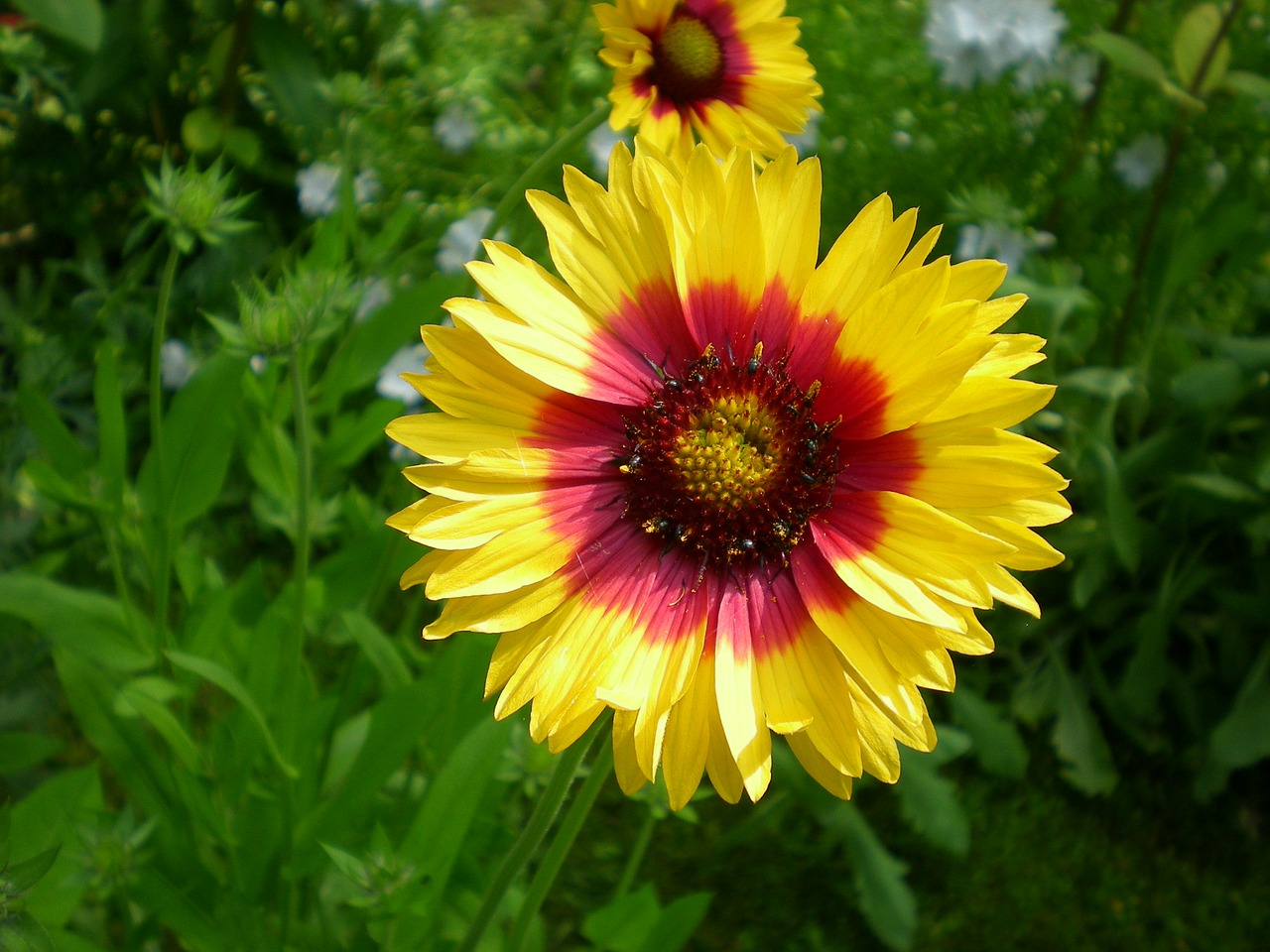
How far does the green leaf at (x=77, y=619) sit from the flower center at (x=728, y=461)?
2.24 ft

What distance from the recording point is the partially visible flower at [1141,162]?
7.86 feet

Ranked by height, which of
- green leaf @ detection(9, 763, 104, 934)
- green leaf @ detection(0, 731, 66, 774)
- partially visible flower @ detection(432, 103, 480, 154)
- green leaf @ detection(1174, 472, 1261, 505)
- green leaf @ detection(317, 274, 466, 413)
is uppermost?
partially visible flower @ detection(432, 103, 480, 154)

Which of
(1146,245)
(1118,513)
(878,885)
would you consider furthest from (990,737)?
(1146,245)

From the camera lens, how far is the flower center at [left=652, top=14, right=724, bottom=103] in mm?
1405

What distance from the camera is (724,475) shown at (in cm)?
101

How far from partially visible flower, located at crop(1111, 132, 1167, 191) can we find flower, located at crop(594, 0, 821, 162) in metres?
1.27

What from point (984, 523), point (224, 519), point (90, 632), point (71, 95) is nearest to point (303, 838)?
A: point (90, 632)

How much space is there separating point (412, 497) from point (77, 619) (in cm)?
46

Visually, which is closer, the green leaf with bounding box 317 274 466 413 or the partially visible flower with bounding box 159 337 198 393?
the green leaf with bounding box 317 274 466 413

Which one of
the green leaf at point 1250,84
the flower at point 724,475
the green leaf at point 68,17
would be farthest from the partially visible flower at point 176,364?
the green leaf at point 1250,84

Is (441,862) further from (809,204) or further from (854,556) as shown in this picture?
(809,204)

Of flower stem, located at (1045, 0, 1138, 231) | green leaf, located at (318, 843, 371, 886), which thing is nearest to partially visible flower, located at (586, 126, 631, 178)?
flower stem, located at (1045, 0, 1138, 231)

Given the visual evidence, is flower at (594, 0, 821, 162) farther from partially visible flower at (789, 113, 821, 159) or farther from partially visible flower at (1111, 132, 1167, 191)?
partially visible flower at (1111, 132, 1167, 191)

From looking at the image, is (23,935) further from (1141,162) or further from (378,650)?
(1141,162)
